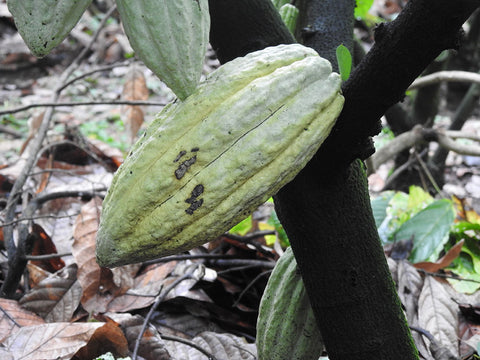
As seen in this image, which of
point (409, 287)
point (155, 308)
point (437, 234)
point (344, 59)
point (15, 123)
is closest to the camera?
point (344, 59)

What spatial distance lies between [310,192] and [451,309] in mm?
1006

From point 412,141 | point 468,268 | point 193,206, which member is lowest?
point 468,268

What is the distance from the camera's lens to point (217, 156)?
2.49 ft

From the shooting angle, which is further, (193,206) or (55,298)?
(55,298)

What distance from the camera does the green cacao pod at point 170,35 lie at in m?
0.64

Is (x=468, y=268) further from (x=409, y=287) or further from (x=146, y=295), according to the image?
(x=146, y=295)

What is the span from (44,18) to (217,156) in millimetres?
304

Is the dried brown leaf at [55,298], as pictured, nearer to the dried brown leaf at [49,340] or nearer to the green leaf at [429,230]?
the dried brown leaf at [49,340]

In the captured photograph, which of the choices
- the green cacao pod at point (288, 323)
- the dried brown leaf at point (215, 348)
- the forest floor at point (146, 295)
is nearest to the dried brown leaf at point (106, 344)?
the forest floor at point (146, 295)

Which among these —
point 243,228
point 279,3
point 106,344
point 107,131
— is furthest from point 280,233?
point 107,131

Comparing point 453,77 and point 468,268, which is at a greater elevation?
point 453,77

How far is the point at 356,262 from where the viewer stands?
0.98 meters

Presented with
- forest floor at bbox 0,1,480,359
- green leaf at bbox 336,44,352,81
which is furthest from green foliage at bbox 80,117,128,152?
green leaf at bbox 336,44,352,81

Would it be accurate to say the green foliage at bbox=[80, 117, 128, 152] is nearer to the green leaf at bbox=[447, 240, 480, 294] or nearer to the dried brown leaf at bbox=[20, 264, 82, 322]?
the dried brown leaf at bbox=[20, 264, 82, 322]
